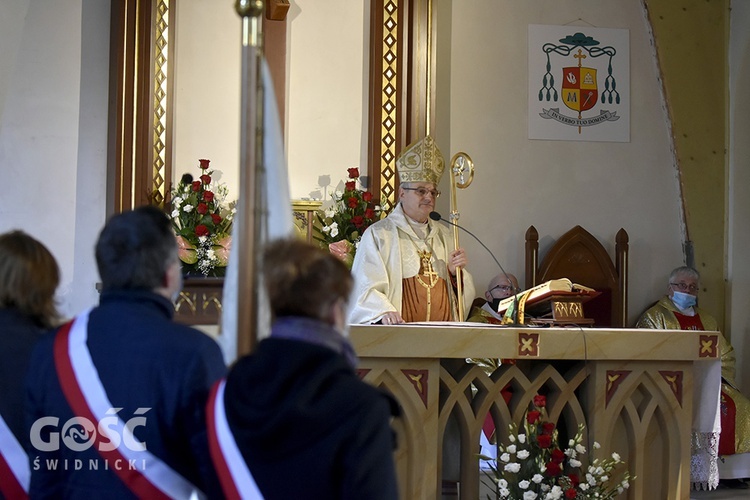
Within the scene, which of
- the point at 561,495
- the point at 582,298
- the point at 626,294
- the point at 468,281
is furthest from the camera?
the point at 626,294

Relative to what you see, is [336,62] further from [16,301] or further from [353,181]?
[16,301]

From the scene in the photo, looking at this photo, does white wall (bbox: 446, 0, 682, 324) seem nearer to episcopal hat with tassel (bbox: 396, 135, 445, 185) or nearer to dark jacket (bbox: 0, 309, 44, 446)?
episcopal hat with tassel (bbox: 396, 135, 445, 185)

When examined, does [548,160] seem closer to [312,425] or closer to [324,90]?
[324,90]

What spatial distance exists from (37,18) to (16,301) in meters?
4.50

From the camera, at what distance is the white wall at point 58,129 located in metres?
6.25

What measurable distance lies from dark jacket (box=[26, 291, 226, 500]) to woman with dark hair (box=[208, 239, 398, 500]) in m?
0.20

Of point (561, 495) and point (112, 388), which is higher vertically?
point (112, 388)

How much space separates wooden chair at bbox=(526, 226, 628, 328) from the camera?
6.90 metres

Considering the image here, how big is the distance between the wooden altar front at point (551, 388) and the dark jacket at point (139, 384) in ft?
6.88

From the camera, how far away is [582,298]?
14.9 feet

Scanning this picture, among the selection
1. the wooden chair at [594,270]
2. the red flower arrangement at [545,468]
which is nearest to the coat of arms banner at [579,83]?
the wooden chair at [594,270]

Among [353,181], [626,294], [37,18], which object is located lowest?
[626,294]

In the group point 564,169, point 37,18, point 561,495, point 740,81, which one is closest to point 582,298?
point 561,495

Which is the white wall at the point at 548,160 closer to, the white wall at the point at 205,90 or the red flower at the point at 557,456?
the white wall at the point at 205,90
